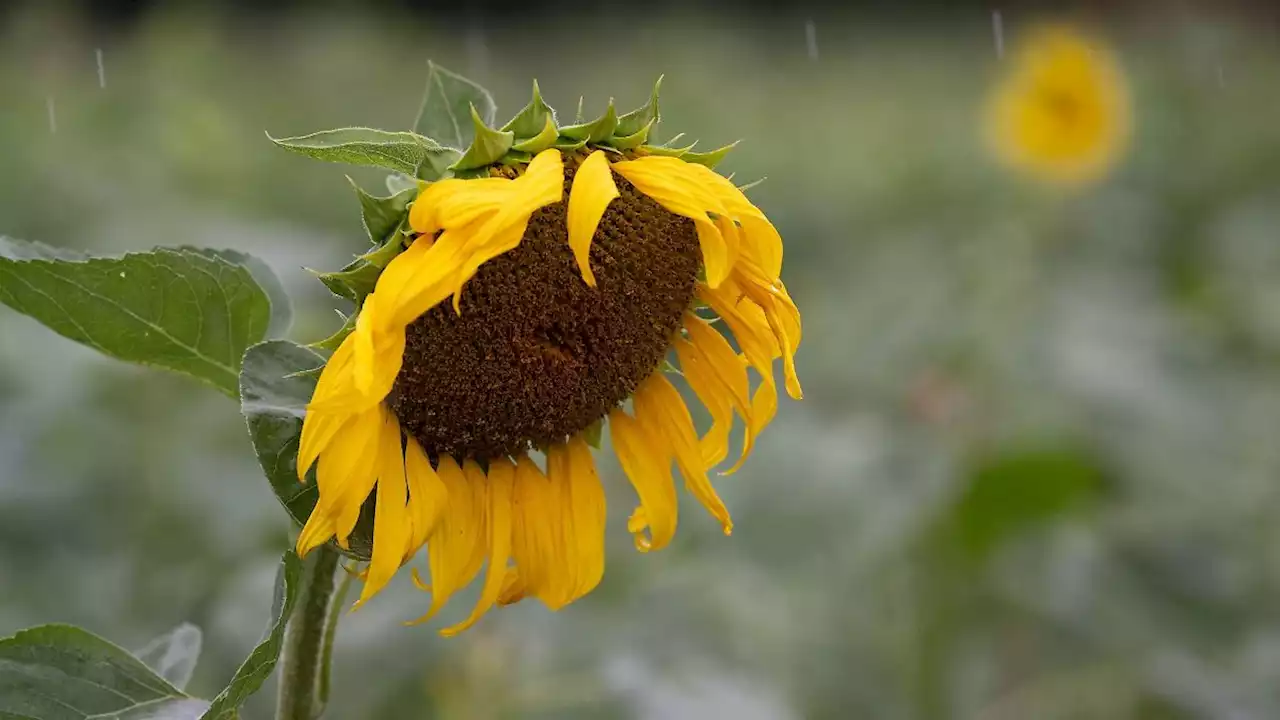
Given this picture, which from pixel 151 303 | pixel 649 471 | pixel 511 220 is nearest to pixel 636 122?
pixel 511 220

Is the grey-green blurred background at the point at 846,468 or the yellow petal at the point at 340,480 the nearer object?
the yellow petal at the point at 340,480

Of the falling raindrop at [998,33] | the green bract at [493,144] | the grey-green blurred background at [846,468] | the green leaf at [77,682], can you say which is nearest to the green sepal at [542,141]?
the green bract at [493,144]

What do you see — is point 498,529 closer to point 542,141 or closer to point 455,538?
point 455,538

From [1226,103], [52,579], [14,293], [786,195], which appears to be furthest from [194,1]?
[14,293]

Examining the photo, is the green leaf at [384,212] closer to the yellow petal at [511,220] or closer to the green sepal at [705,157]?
the yellow petal at [511,220]

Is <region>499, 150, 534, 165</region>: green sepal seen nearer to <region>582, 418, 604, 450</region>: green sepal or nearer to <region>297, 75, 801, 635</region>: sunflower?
<region>297, 75, 801, 635</region>: sunflower

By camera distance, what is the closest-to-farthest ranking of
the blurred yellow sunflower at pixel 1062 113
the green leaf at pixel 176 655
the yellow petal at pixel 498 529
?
1. the yellow petal at pixel 498 529
2. the green leaf at pixel 176 655
3. the blurred yellow sunflower at pixel 1062 113
